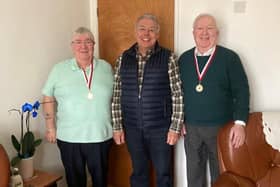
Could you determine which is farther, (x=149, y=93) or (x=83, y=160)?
(x=83, y=160)

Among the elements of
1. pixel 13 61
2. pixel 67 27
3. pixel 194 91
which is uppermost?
pixel 67 27

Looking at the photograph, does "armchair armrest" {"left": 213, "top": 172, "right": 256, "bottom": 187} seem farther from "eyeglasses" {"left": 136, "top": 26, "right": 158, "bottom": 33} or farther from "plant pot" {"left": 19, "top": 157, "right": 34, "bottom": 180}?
"plant pot" {"left": 19, "top": 157, "right": 34, "bottom": 180}

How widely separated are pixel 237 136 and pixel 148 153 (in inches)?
29.1

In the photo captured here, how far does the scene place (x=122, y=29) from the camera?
3.04 meters

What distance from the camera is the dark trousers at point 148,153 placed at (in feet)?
8.16

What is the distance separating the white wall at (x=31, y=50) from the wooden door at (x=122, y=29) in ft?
0.84

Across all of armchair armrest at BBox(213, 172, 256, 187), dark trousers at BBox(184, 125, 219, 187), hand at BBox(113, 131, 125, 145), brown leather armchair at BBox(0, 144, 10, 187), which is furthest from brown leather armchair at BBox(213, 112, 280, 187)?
brown leather armchair at BBox(0, 144, 10, 187)

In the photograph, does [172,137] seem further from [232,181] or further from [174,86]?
[232,181]

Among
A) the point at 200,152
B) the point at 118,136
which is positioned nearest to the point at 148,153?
the point at 118,136

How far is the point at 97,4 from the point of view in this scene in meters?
3.20

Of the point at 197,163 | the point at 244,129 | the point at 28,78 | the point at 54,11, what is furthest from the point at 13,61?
the point at 244,129

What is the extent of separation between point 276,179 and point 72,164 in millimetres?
1392

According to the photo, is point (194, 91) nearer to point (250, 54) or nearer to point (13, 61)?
point (250, 54)

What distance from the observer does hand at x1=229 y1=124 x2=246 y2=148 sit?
2.14 meters
